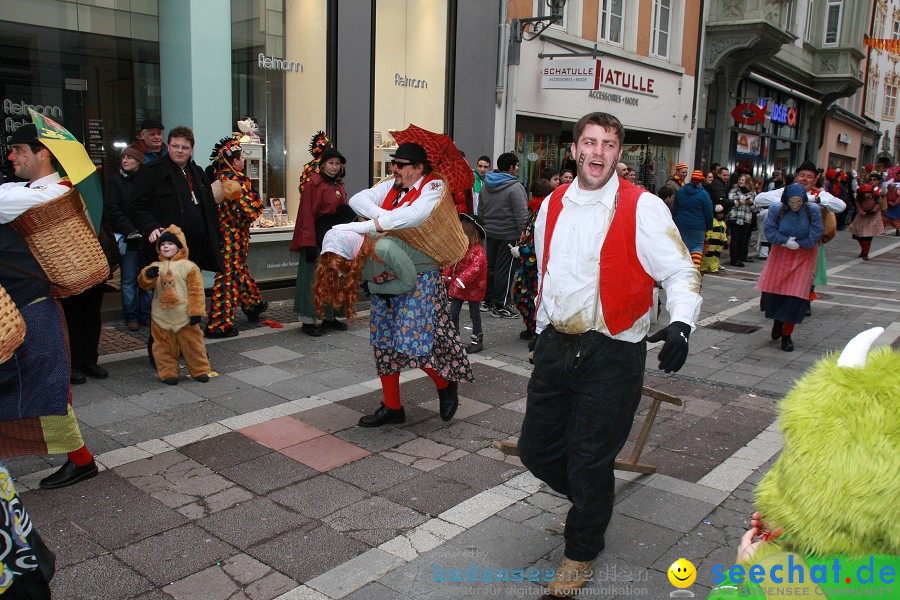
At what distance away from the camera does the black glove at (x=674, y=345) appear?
2.96 m

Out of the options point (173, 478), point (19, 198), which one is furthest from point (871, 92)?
point (19, 198)

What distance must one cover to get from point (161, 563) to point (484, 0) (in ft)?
35.7

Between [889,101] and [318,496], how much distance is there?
145 ft

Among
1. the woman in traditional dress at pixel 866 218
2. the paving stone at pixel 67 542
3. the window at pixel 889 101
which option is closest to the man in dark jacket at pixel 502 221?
the paving stone at pixel 67 542

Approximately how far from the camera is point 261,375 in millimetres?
6422

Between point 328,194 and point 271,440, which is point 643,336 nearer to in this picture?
point 271,440

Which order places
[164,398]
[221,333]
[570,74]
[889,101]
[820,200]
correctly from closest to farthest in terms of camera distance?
1. [164,398]
2. [221,333]
3. [820,200]
4. [570,74]
5. [889,101]

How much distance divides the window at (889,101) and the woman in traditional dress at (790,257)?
1446 inches

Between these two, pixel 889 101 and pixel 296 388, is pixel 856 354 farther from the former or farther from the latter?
pixel 889 101

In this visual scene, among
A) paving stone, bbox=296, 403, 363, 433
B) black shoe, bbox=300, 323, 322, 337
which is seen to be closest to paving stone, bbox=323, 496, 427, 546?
paving stone, bbox=296, 403, 363, 433

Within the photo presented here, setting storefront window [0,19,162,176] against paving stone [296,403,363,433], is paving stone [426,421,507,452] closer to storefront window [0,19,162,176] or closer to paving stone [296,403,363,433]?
paving stone [296,403,363,433]

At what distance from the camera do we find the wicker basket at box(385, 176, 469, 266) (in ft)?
15.8

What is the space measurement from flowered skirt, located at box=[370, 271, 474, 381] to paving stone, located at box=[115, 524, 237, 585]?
67.6 inches

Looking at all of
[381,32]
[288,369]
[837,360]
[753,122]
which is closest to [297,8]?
[381,32]
